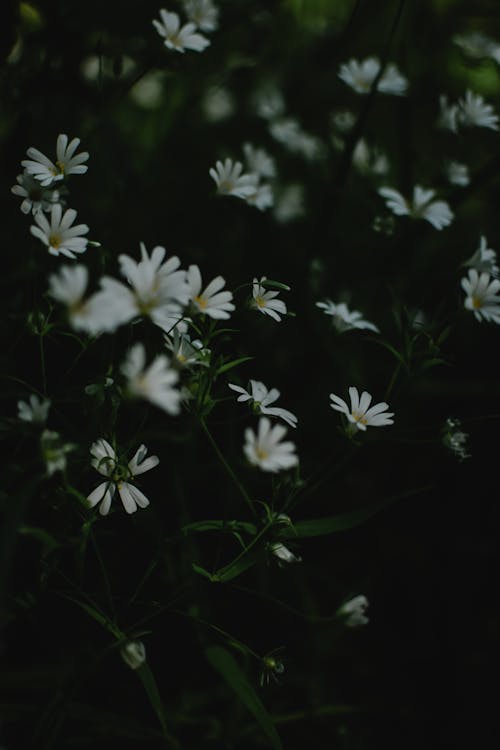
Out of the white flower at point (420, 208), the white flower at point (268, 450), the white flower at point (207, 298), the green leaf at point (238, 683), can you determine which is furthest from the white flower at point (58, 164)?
the green leaf at point (238, 683)

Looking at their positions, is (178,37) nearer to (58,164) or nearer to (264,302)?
(58,164)

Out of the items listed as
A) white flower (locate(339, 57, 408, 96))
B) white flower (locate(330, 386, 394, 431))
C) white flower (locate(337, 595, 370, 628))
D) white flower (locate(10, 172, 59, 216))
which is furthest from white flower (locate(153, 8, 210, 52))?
white flower (locate(337, 595, 370, 628))

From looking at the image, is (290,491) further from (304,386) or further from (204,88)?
(204,88)

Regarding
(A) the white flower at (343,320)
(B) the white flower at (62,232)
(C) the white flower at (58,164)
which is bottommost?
(A) the white flower at (343,320)

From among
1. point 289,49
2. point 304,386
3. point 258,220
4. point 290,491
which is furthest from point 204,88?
point 290,491

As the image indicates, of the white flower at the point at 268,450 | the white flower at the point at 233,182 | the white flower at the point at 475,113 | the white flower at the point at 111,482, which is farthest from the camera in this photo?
the white flower at the point at 475,113

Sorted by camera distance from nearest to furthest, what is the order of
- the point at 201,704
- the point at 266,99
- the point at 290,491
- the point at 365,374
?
the point at 290,491 → the point at 201,704 → the point at 365,374 → the point at 266,99

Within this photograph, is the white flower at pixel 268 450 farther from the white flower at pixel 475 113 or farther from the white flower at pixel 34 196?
the white flower at pixel 475 113
